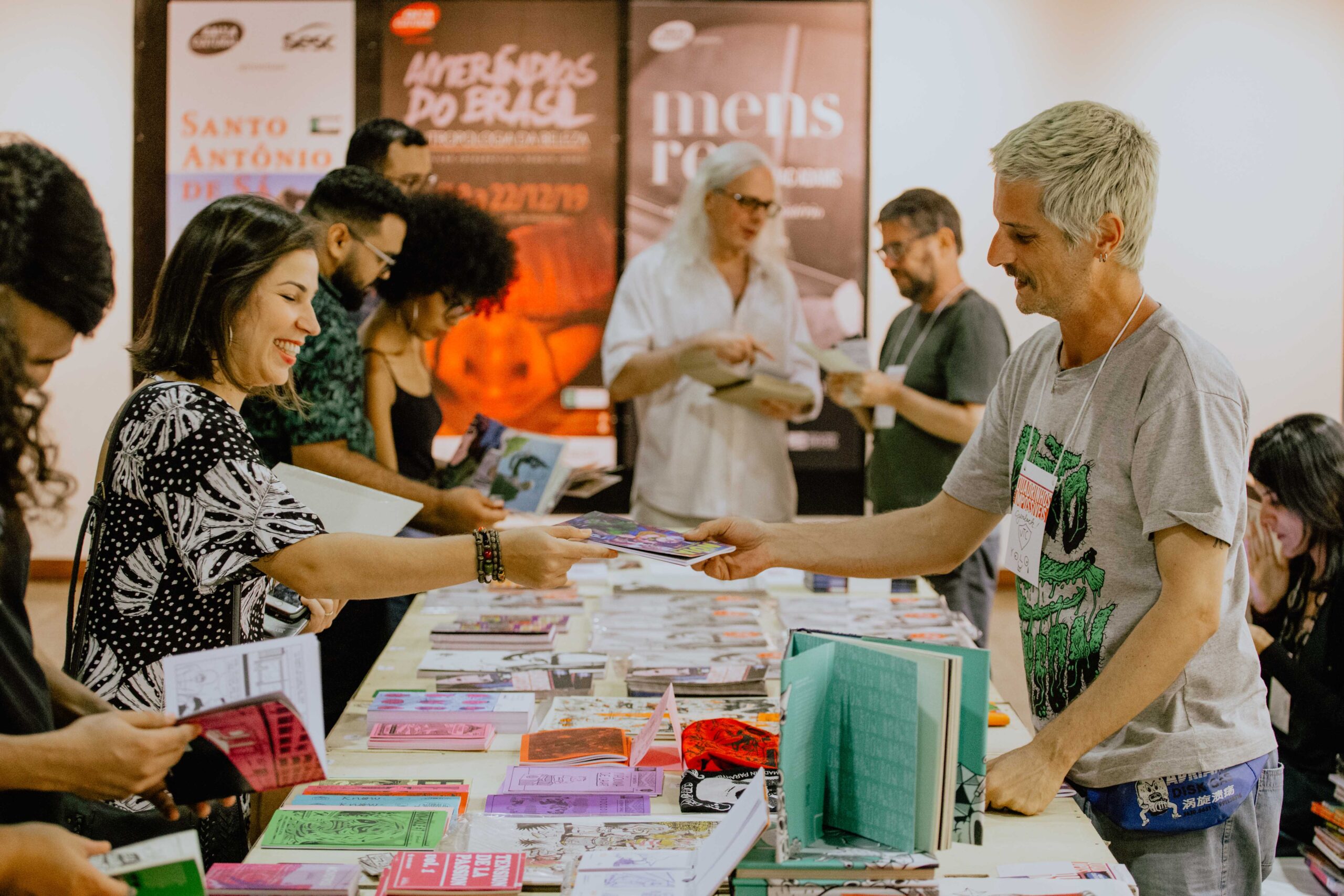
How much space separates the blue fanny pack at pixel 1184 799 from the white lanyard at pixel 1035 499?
1.12ft

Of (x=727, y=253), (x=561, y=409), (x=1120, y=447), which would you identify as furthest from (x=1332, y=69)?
(x=1120, y=447)

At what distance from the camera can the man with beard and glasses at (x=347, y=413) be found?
2.76m

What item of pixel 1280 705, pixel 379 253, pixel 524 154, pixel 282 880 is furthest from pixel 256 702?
pixel 524 154

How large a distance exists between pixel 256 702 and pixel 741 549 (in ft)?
3.82

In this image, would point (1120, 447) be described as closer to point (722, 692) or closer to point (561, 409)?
point (722, 692)

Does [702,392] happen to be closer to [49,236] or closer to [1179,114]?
[49,236]

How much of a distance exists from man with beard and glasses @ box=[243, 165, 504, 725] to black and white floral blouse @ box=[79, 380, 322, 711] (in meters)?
0.95

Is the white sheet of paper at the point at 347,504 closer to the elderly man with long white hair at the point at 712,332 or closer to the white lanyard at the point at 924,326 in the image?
the elderly man with long white hair at the point at 712,332

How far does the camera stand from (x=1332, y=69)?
19.4 ft

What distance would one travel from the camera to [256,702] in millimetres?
1228

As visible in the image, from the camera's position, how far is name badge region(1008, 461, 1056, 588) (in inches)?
70.2

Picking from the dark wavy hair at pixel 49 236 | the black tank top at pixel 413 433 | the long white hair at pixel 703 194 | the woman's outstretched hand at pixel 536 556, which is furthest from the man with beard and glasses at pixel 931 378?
the dark wavy hair at pixel 49 236

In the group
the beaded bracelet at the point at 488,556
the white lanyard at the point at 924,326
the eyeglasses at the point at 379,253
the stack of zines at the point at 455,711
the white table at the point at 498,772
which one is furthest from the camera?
the white lanyard at the point at 924,326

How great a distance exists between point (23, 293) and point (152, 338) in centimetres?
57
